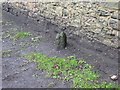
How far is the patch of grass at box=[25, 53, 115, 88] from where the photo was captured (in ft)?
14.9

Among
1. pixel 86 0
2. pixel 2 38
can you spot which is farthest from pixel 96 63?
pixel 2 38

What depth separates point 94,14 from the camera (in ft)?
18.1

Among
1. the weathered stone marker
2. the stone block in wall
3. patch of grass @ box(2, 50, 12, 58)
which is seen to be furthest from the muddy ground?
the stone block in wall

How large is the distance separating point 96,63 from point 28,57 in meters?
1.63

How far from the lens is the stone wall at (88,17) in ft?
16.7

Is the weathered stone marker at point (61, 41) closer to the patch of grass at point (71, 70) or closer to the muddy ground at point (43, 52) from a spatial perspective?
the muddy ground at point (43, 52)

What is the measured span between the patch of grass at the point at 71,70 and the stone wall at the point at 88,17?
0.76 meters

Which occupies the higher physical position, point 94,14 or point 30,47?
point 94,14

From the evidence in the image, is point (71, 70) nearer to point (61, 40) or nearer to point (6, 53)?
point (61, 40)

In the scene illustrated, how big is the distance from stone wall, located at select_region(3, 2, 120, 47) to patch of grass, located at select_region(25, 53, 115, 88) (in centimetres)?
76

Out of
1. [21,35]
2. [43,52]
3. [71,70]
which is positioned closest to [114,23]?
[71,70]

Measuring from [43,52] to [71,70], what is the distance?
1.23m

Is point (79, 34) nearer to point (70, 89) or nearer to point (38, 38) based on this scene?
point (38, 38)

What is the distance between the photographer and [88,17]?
18.7 feet
